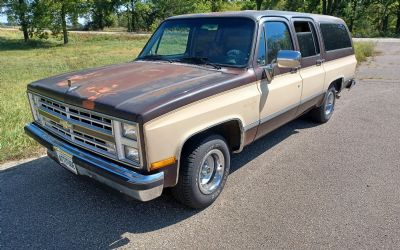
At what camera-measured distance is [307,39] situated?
200 inches

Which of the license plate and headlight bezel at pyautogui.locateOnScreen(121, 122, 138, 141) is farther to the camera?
the license plate

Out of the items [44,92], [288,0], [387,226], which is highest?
[288,0]

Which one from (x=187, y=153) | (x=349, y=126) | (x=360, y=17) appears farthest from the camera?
(x=360, y=17)

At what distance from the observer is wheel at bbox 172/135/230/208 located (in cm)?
317

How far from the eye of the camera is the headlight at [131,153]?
2758mm

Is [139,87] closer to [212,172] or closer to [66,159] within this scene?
[66,159]

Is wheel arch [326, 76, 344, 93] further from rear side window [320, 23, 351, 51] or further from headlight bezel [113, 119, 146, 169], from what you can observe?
headlight bezel [113, 119, 146, 169]

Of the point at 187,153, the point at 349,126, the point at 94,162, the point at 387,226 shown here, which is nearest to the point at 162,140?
the point at 187,153

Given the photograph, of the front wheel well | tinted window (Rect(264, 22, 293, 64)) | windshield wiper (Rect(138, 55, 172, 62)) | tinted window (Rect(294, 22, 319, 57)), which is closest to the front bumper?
windshield wiper (Rect(138, 55, 172, 62))

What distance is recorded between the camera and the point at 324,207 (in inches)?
141

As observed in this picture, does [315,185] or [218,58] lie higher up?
[218,58]

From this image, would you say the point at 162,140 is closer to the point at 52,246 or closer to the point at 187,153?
the point at 187,153

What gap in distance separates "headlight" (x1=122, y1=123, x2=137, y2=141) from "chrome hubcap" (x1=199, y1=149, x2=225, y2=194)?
0.95 meters

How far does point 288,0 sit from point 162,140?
185ft
